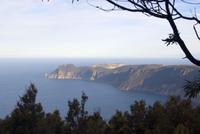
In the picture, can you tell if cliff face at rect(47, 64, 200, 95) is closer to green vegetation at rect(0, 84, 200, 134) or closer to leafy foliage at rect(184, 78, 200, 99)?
green vegetation at rect(0, 84, 200, 134)

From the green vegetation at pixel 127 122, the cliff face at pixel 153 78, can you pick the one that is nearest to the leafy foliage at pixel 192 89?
the green vegetation at pixel 127 122

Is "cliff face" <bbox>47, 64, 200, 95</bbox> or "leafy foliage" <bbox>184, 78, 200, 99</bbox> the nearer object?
"leafy foliage" <bbox>184, 78, 200, 99</bbox>

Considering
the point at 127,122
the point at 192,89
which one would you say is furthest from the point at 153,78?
the point at 192,89

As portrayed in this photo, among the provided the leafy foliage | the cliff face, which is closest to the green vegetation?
the leafy foliage

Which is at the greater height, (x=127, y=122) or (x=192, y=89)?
(x=192, y=89)

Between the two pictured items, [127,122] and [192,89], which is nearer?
[192,89]

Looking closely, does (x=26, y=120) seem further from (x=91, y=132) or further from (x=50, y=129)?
(x=91, y=132)

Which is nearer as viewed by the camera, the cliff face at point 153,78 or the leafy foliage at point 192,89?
the leafy foliage at point 192,89

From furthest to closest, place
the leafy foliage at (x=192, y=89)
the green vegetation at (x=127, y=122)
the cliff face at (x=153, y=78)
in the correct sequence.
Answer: the cliff face at (x=153, y=78)
the green vegetation at (x=127, y=122)
the leafy foliage at (x=192, y=89)

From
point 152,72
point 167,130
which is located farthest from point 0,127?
point 152,72

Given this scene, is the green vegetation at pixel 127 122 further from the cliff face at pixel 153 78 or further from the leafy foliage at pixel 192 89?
the cliff face at pixel 153 78

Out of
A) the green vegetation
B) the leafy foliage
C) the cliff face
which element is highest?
the leafy foliage

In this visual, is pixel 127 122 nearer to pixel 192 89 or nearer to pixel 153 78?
pixel 192 89
